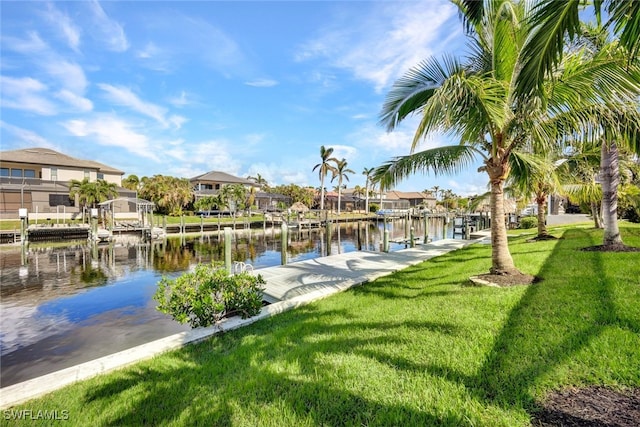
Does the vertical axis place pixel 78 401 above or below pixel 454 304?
below

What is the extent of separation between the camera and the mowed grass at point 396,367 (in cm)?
276

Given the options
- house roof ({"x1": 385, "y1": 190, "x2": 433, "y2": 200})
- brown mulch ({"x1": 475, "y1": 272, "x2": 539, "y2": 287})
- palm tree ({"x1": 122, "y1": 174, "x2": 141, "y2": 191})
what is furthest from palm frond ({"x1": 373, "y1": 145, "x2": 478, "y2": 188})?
house roof ({"x1": 385, "y1": 190, "x2": 433, "y2": 200})

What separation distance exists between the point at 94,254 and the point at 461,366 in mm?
22281

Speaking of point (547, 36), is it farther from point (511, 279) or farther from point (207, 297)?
point (207, 297)

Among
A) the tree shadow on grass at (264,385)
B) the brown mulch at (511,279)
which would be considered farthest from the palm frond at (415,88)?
the tree shadow on grass at (264,385)

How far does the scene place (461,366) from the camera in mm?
3281

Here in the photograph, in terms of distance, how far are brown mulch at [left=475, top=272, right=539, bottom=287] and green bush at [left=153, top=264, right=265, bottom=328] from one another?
15.6ft

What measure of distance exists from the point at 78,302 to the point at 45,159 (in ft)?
127

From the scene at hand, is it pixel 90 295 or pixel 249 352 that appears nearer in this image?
pixel 249 352

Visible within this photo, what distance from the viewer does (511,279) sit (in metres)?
6.34

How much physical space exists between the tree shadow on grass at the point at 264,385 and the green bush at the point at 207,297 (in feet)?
2.06

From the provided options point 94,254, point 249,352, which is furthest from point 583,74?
point 94,254

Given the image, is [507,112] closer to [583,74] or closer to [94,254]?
[583,74]

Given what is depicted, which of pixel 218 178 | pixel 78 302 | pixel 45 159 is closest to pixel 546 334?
pixel 78 302
